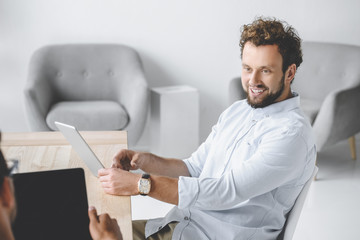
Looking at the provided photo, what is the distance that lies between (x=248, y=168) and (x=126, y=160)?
0.42 metres

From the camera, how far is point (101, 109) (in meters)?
3.42

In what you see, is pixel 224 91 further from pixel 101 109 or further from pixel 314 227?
pixel 314 227

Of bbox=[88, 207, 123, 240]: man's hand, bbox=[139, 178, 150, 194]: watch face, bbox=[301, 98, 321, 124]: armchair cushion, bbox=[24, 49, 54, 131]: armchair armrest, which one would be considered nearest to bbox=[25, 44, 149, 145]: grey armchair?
bbox=[24, 49, 54, 131]: armchair armrest

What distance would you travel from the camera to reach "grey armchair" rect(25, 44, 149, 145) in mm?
3486

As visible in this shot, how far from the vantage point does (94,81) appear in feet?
12.5

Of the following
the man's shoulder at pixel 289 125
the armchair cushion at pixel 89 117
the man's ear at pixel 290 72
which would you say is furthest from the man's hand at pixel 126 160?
the armchair cushion at pixel 89 117

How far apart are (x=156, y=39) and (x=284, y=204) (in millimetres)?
2800

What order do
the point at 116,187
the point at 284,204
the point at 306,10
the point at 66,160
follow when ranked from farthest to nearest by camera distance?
the point at 306,10, the point at 66,160, the point at 284,204, the point at 116,187

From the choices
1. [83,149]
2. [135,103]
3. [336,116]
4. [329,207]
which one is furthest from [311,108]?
[83,149]

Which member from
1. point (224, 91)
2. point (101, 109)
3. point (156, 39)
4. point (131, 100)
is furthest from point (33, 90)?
point (224, 91)

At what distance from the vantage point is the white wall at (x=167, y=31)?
152 inches

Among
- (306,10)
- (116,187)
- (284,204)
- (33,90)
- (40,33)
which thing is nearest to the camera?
(116,187)

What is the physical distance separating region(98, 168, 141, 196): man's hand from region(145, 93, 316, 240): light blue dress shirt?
13 centimetres

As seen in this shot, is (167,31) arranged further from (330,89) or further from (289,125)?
(289,125)
